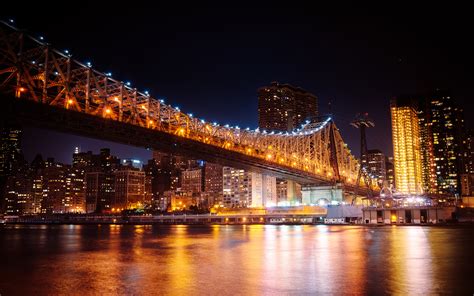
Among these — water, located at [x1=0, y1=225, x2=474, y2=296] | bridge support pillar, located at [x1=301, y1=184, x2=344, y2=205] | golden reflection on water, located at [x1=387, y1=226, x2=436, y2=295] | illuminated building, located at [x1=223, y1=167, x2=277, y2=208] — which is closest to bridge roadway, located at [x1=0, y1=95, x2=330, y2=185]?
water, located at [x1=0, y1=225, x2=474, y2=296]

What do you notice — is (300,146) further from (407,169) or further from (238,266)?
(407,169)

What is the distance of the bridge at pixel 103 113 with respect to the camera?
41625 millimetres

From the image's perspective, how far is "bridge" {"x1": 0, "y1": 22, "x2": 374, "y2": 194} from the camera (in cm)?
4162

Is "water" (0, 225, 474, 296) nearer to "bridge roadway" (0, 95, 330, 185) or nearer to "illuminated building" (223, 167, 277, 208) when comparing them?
"bridge roadway" (0, 95, 330, 185)

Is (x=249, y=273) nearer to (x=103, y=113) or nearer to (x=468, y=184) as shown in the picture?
(x=103, y=113)

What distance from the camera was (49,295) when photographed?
49.9 feet

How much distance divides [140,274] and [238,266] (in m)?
4.78

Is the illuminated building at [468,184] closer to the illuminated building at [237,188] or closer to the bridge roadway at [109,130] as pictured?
the illuminated building at [237,188]

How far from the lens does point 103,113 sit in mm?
50188

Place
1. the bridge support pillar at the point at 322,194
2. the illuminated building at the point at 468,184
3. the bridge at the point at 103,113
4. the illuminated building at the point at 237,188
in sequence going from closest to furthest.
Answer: the bridge at the point at 103,113 < the bridge support pillar at the point at 322,194 < the illuminated building at the point at 468,184 < the illuminated building at the point at 237,188

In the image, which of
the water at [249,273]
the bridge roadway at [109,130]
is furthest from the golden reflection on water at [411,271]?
the bridge roadway at [109,130]

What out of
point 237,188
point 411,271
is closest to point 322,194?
point 237,188

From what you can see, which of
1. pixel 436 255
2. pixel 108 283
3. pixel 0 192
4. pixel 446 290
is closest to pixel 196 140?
pixel 0 192

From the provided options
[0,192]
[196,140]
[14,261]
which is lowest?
[14,261]
